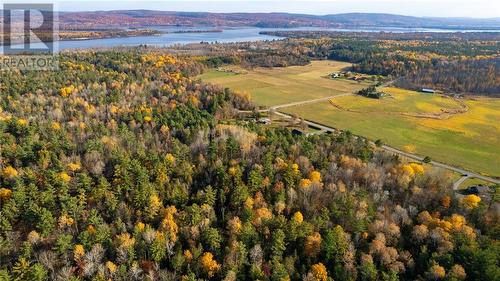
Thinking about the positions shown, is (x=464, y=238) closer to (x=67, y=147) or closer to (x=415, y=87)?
(x=67, y=147)

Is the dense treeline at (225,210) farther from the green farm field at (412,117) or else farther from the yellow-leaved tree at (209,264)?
the green farm field at (412,117)

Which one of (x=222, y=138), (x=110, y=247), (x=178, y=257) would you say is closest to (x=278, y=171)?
(x=222, y=138)

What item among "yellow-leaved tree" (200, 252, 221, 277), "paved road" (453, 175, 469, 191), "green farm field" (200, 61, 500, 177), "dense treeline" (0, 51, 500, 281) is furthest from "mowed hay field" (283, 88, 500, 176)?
"yellow-leaved tree" (200, 252, 221, 277)

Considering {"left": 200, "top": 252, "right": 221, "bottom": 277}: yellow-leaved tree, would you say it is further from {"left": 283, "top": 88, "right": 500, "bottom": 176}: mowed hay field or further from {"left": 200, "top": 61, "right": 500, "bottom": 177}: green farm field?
{"left": 283, "top": 88, "right": 500, "bottom": 176}: mowed hay field

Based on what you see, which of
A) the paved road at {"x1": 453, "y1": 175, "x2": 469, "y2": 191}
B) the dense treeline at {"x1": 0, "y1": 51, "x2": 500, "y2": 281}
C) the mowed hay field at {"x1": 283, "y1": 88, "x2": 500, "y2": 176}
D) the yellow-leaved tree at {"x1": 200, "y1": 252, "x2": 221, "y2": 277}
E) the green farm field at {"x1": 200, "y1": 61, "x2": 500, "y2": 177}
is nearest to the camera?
the yellow-leaved tree at {"x1": 200, "y1": 252, "x2": 221, "y2": 277}

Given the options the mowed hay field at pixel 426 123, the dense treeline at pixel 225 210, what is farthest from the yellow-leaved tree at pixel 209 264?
A: the mowed hay field at pixel 426 123

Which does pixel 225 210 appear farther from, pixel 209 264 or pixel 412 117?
pixel 412 117
